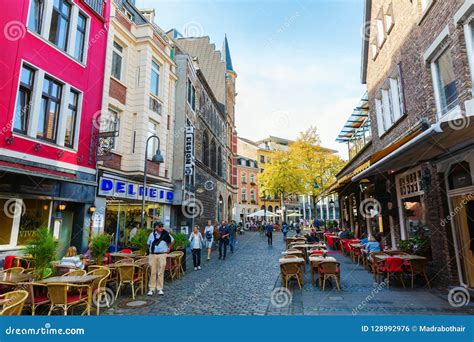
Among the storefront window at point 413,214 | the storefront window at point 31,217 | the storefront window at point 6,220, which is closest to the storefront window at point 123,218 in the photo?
the storefront window at point 31,217

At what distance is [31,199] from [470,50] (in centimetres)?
1250

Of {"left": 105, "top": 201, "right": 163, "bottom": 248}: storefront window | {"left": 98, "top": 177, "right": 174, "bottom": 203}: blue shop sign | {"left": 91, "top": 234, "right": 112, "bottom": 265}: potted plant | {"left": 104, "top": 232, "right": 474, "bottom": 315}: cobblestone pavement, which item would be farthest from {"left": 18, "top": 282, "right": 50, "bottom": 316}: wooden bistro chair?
{"left": 105, "top": 201, "right": 163, "bottom": 248}: storefront window

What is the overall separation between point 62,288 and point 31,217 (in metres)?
5.27

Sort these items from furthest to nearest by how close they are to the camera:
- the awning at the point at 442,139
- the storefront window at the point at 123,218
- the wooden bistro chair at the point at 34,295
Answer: the storefront window at the point at 123,218 → the wooden bistro chair at the point at 34,295 → the awning at the point at 442,139

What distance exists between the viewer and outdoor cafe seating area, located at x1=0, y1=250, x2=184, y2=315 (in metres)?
5.30

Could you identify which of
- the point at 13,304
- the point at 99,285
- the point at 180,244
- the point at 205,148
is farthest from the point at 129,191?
the point at 205,148

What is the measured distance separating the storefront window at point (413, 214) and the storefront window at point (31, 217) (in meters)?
11.8

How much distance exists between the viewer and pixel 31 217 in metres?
9.37

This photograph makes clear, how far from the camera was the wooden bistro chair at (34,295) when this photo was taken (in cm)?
542

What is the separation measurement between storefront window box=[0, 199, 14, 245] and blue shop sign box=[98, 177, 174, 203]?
10.5 feet

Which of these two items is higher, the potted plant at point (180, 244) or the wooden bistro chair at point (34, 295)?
the potted plant at point (180, 244)

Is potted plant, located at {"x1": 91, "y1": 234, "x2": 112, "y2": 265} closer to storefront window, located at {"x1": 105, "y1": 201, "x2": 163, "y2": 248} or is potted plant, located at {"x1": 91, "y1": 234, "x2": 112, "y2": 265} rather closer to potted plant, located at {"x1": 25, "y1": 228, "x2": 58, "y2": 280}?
potted plant, located at {"x1": 25, "y1": 228, "x2": 58, "y2": 280}

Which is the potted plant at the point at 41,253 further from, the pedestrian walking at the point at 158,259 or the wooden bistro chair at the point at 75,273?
the pedestrian walking at the point at 158,259

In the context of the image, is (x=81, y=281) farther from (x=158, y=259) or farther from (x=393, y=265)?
(x=393, y=265)
